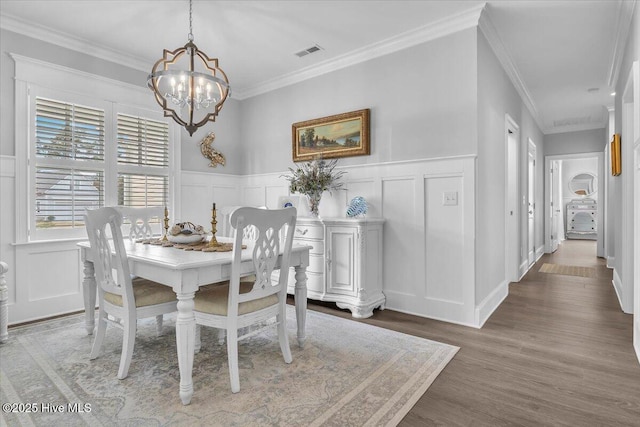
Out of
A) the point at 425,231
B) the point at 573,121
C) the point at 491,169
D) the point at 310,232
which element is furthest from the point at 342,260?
the point at 573,121

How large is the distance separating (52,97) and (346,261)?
3.22 m

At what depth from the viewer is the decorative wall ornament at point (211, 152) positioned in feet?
15.2

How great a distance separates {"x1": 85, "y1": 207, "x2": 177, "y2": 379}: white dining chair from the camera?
6.84ft

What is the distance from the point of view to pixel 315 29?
3.33 meters

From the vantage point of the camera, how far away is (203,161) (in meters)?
4.67

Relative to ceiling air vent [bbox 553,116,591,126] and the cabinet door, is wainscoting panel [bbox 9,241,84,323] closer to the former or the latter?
the cabinet door

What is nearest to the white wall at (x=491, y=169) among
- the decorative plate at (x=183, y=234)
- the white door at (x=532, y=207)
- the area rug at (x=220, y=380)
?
the area rug at (x=220, y=380)

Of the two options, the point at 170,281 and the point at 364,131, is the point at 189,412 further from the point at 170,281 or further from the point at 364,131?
the point at 364,131

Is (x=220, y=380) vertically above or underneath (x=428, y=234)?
underneath

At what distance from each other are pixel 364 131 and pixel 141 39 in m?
2.43

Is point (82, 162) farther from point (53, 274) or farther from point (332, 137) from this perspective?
point (332, 137)

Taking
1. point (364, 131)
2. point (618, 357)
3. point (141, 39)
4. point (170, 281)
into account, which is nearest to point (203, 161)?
point (141, 39)

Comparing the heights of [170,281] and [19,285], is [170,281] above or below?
above

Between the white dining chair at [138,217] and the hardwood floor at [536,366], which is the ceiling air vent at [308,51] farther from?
the hardwood floor at [536,366]
